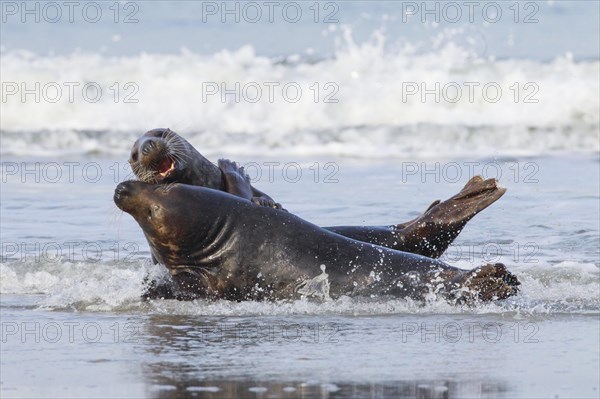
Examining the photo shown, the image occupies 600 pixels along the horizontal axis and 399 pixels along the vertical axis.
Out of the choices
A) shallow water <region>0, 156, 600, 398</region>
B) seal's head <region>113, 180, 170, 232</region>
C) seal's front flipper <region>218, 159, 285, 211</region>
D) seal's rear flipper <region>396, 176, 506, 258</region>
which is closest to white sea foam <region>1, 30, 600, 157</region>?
shallow water <region>0, 156, 600, 398</region>

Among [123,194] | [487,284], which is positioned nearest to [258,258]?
[123,194]

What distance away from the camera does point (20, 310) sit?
8305mm

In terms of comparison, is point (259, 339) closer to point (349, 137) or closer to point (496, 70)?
point (349, 137)

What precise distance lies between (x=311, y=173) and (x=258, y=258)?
7276mm

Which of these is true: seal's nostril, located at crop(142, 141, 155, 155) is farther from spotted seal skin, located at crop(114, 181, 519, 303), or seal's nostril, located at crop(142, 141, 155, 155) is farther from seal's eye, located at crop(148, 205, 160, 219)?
seal's eye, located at crop(148, 205, 160, 219)

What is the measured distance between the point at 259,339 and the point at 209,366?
2.53 ft

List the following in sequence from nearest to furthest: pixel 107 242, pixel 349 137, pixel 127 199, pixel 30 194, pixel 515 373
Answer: pixel 515 373 < pixel 127 199 < pixel 107 242 < pixel 30 194 < pixel 349 137

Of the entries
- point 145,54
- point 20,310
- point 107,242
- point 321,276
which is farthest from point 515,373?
point 145,54

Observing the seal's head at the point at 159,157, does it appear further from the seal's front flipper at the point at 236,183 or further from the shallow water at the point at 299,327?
the shallow water at the point at 299,327

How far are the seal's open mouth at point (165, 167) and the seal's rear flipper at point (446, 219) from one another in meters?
1.46

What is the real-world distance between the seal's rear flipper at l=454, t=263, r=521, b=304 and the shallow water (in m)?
0.09

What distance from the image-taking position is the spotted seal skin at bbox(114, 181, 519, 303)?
8117mm

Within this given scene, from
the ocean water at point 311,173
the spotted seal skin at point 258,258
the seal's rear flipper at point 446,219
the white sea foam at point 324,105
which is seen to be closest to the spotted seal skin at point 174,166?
the spotted seal skin at point 258,258

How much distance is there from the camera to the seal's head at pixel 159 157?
8.13m
